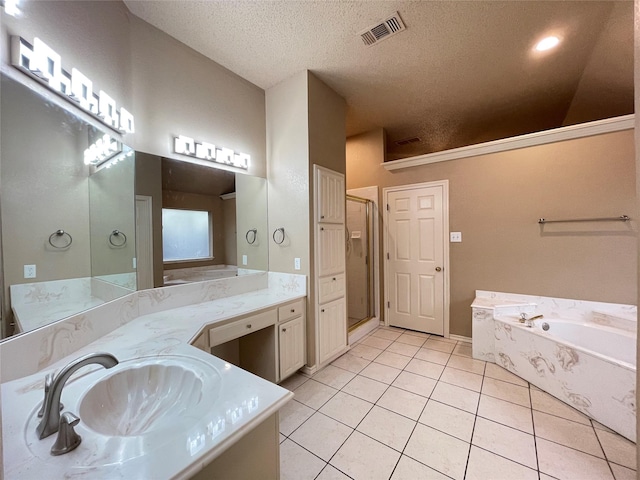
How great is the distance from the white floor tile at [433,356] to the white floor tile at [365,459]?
1372 mm

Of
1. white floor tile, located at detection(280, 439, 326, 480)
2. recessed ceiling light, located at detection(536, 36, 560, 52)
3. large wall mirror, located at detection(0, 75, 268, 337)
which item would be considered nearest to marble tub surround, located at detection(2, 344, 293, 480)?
large wall mirror, located at detection(0, 75, 268, 337)

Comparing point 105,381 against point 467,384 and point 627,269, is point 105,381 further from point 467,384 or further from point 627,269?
point 627,269

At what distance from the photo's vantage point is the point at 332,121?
9.17ft

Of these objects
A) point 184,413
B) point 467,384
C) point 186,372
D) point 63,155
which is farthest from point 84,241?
point 467,384

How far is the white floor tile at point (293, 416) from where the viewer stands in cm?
182

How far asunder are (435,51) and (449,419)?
299cm

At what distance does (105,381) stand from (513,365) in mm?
3152

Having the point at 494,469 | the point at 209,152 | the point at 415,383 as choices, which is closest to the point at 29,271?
the point at 209,152

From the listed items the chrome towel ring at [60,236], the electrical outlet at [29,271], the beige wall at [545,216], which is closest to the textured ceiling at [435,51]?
the beige wall at [545,216]

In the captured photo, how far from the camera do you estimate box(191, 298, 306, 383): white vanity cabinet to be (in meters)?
2.05

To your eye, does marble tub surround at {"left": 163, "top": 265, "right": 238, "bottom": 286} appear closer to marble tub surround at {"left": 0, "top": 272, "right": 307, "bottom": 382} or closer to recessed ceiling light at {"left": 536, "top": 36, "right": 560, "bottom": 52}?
marble tub surround at {"left": 0, "top": 272, "right": 307, "bottom": 382}

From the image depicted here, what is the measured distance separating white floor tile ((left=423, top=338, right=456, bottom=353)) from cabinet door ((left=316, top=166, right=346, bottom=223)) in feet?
6.14

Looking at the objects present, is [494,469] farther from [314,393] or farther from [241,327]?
[241,327]

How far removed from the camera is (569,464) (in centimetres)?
151
